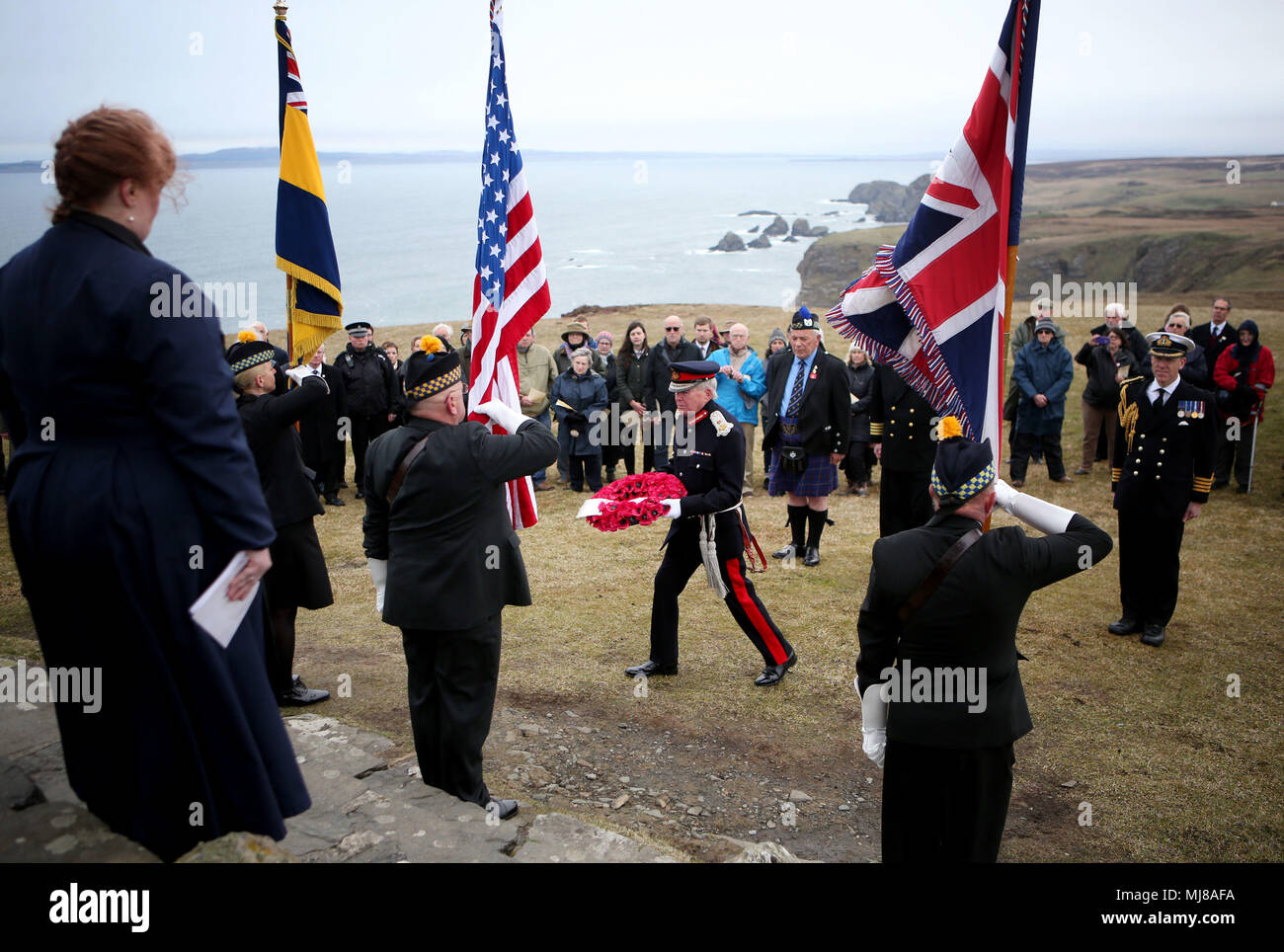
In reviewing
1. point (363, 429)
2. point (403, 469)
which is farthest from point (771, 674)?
point (363, 429)

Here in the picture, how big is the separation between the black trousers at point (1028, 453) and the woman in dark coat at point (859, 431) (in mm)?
2108

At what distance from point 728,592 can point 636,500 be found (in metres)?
1.00

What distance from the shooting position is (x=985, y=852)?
3.64 m

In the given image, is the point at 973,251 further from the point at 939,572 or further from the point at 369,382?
the point at 369,382

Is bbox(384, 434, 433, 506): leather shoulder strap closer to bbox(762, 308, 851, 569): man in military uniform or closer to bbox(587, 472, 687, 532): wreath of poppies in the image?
bbox(587, 472, 687, 532): wreath of poppies

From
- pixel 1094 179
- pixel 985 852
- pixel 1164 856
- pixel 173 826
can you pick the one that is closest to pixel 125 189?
pixel 173 826

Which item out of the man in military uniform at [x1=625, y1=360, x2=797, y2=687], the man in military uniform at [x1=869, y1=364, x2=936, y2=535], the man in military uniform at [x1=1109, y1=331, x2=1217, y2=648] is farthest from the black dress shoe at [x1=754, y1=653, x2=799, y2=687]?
the man in military uniform at [x1=1109, y1=331, x2=1217, y2=648]

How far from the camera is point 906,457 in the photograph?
795 centimetres

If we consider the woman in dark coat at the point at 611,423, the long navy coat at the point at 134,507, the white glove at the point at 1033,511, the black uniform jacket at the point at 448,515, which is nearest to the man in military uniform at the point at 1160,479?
the white glove at the point at 1033,511

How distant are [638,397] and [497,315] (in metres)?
7.24

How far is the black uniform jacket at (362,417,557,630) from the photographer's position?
168 inches

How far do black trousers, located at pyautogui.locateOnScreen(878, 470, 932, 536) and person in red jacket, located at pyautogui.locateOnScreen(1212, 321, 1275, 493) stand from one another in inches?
261

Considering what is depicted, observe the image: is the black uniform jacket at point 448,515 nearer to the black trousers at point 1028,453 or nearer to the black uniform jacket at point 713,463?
the black uniform jacket at point 713,463
